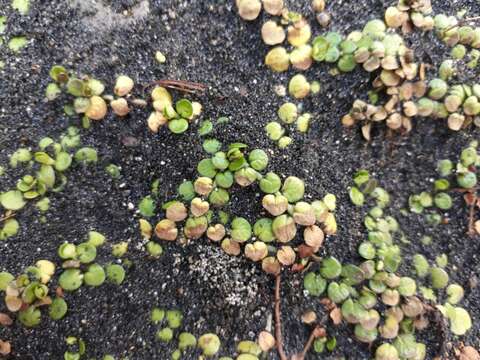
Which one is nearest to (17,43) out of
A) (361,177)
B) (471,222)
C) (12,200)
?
(12,200)

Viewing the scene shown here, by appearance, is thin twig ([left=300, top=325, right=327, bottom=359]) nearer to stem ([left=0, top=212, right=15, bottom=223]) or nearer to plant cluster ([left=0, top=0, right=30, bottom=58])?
stem ([left=0, top=212, right=15, bottom=223])

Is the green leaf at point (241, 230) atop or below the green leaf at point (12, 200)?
atop

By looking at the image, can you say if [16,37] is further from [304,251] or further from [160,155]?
[304,251]

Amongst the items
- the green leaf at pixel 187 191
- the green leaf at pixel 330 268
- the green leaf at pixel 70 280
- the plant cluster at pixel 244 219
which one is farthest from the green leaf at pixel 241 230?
the green leaf at pixel 70 280

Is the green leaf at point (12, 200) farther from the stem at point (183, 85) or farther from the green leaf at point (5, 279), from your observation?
the stem at point (183, 85)

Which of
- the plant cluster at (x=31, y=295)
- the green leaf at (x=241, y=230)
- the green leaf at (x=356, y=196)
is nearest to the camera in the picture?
the plant cluster at (x=31, y=295)

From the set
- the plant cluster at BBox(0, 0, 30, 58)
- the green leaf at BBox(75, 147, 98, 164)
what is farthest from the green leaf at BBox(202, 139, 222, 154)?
the plant cluster at BBox(0, 0, 30, 58)

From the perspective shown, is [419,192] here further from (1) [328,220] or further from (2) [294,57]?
(2) [294,57]
